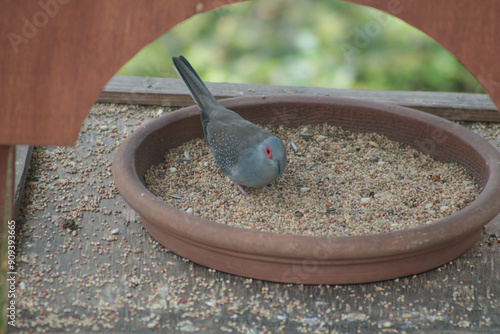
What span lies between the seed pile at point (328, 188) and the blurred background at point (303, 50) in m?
1.97

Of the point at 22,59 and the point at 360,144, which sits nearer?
the point at 22,59

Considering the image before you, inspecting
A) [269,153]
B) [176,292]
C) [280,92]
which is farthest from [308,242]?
[280,92]

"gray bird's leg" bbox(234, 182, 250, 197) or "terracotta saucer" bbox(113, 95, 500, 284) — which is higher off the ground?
"gray bird's leg" bbox(234, 182, 250, 197)

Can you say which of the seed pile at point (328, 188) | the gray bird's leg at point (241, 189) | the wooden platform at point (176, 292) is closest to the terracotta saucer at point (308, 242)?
the wooden platform at point (176, 292)

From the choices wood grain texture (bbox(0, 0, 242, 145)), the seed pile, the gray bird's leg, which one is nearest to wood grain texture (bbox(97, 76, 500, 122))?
the seed pile

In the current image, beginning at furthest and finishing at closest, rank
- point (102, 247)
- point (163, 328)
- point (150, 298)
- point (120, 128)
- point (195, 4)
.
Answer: point (120, 128), point (102, 247), point (150, 298), point (163, 328), point (195, 4)

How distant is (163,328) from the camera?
217 cm

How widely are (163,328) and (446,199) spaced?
1533mm

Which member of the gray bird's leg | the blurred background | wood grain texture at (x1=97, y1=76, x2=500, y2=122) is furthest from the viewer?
the blurred background

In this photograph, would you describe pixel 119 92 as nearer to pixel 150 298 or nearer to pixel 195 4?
pixel 150 298

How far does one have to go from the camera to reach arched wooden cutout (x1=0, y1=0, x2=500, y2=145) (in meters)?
1.68

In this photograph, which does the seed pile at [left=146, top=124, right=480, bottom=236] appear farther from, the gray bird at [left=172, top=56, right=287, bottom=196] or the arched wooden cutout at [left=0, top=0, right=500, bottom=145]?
the arched wooden cutout at [left=0, top=0, right=500, bottom=145]

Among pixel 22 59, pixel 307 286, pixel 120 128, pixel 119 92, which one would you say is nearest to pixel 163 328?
pixel 307 286

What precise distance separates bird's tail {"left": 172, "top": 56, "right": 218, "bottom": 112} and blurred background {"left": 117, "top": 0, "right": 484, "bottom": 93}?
2.07 meters
